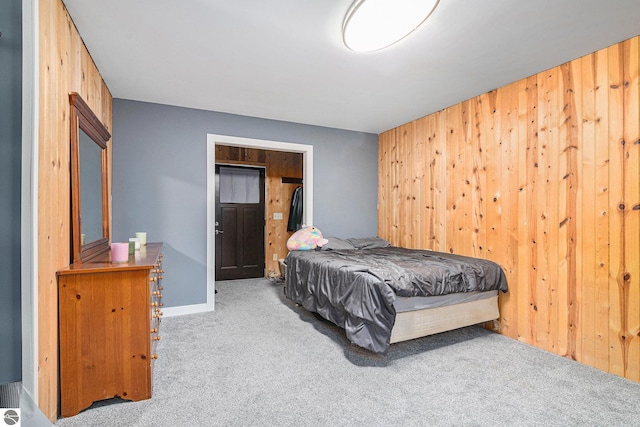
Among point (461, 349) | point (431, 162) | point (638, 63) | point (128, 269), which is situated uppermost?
point (638, 63)

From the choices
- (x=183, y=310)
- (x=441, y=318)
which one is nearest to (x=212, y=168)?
(x=183, y=310)

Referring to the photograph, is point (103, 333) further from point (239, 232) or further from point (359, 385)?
point (239, 232)

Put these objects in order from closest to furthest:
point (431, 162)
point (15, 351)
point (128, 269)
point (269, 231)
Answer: point (15, 351) → point (128, 269) → point (431, 162) → point (269, 231)

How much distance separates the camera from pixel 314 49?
2305 millimetres

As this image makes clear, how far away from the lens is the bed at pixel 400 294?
230 centimetres

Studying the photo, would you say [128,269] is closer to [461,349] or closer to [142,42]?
[142,42]

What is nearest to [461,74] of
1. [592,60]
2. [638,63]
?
[592,60]

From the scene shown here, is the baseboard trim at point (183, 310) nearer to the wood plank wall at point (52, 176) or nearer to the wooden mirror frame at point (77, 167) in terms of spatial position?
the wooden mirror frame at point (77, 167)

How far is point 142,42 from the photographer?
2.23 meters

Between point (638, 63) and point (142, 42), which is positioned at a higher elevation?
point (142, 42)

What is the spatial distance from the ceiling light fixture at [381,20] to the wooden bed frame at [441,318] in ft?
6.56

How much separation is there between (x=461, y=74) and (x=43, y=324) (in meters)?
3.41

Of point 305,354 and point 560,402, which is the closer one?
point 560,402

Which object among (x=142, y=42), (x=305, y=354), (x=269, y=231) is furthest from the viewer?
(x=269, y=231)
